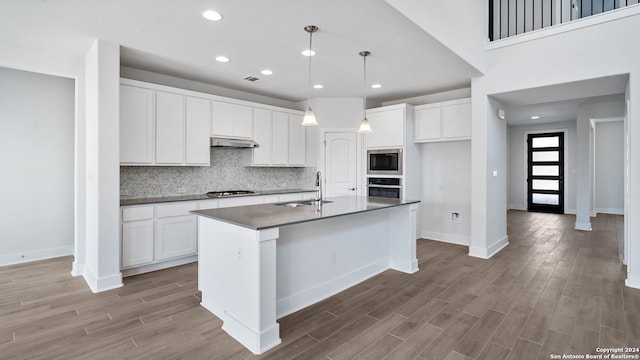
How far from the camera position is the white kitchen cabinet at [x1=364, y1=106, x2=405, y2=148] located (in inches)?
217

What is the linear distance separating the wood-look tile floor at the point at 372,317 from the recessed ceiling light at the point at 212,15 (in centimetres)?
263

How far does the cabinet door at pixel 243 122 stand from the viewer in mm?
5078

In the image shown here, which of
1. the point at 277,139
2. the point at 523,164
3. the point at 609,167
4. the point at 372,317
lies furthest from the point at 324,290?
the point at 609,167

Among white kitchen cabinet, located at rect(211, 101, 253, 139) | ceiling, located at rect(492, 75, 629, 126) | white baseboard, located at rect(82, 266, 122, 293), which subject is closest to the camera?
white baseboard, located at rect(82, 266, 122, 293)

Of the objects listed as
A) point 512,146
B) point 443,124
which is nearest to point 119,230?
point 443,124

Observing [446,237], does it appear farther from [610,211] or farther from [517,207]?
[610,211]

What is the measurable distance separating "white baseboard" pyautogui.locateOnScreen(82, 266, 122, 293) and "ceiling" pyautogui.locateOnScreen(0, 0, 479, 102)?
98.8 inches

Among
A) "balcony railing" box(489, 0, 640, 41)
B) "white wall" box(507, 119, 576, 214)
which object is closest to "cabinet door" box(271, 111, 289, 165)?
"balcony railing" box(489, 0, 640, 41)

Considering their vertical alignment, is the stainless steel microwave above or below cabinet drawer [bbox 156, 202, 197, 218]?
above

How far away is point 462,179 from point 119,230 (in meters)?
5.10

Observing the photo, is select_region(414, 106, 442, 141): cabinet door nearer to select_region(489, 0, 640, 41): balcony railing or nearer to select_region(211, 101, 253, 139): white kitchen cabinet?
select_region(489, 0, 640, 41): balcony railing

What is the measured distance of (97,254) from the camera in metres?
3.38

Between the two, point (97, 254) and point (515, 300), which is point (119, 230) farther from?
point (515, 300)

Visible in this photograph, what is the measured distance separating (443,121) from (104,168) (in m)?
Result: 4.84
